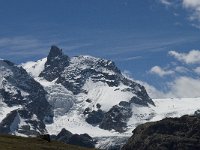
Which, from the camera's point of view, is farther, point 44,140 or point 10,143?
point 44,140

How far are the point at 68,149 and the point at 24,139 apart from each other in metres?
14.7

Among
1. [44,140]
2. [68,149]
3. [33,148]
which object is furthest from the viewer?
[44,140]

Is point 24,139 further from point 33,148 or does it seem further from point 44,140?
point 33,148

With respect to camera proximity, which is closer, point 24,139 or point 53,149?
point 53,149

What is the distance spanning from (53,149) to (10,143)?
11.3m

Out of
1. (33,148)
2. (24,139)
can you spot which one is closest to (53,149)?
(33,148)

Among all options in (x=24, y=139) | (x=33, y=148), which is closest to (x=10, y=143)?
(x=33, y=148)

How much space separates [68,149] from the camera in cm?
17475

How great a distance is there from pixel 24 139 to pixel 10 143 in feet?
62.6

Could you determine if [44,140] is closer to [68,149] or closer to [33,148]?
[68,149]

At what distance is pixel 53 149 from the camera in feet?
538

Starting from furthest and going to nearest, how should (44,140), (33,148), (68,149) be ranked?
1. (44,140)
2. (68,149)
3. (33,148)

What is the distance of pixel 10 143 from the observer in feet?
532

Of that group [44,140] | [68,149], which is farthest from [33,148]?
[44,140]
